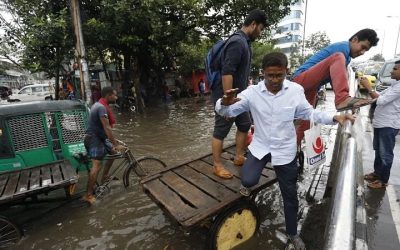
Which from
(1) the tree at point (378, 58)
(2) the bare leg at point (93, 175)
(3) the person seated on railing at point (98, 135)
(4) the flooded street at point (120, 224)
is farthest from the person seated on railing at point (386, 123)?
(1) the tree at point (378, 58)

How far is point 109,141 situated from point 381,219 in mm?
4302

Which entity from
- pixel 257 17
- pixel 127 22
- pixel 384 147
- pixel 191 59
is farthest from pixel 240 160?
pixel 191 59

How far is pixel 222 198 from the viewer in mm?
3004

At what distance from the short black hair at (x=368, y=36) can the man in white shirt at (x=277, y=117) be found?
1.53 metres

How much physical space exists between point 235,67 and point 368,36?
175cm

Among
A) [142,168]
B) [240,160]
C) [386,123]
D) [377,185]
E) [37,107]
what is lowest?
[377,185]

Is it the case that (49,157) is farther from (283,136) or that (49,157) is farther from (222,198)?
(283,136)

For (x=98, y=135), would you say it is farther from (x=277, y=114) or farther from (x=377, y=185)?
(x=377, y=185)

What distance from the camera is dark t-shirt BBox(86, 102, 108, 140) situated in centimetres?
447

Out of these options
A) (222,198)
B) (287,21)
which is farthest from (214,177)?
(287,21)

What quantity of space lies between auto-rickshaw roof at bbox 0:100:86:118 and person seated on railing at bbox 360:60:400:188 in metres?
4.89

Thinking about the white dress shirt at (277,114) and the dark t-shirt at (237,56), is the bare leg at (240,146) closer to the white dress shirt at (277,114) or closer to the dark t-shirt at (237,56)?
the dark t-shirt at (237,56)

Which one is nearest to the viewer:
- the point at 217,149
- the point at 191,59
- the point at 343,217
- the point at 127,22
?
the point at 343,217

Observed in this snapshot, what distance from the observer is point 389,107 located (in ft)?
13.3
